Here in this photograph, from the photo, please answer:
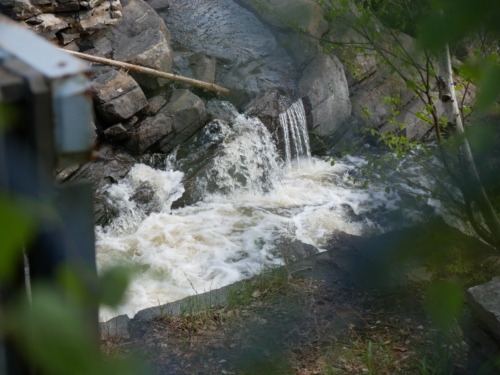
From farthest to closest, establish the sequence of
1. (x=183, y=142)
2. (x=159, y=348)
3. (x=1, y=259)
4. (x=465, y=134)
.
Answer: (x=183, y=142), (x=159, y=348), (x=465, y=134), (x=1, y=259)

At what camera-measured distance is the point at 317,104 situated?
8.95m

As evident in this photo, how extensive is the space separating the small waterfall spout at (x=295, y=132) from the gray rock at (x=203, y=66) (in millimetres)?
1516

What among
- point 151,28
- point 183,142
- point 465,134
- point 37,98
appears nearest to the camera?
point 37,98

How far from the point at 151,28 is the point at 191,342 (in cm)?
700

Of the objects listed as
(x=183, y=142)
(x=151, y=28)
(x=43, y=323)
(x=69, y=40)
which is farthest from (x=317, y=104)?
(x=43, y=323)

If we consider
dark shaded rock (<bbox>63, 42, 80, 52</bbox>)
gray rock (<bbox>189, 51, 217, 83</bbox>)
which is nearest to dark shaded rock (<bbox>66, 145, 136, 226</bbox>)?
dark shaded rock (<bbox>63, 42, 80, 52</bbox>)

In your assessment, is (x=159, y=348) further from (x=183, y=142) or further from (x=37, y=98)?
(x=183, y=142)

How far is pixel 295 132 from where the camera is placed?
8633 millimetres

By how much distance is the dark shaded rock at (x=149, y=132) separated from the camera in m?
7.36

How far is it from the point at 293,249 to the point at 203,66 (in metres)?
4.31

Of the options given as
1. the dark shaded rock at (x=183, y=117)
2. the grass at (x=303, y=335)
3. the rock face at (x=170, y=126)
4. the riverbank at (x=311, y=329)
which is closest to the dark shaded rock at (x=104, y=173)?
the rock face at (x=170, y=126)

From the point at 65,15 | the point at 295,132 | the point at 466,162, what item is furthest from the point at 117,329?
the point at 65,15

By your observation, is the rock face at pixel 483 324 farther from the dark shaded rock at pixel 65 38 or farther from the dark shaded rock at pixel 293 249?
the dark shaded rock at pixel 65 38

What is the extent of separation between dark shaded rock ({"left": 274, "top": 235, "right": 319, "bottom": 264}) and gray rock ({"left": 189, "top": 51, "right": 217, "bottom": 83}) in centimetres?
372
